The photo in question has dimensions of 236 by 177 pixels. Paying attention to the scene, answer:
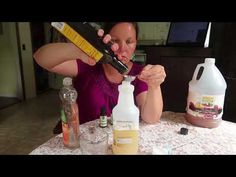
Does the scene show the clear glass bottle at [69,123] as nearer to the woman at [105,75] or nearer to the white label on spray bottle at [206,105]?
the woman at [105,75]

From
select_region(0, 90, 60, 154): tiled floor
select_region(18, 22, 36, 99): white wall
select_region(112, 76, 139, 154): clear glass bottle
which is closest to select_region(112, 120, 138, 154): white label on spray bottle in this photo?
select_region(112, 76, 139, 154): clear glass bottle

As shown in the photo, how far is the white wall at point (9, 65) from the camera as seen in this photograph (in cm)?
362

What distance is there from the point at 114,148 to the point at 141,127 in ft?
0.84

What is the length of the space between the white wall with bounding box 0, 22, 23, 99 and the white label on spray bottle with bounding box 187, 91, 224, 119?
343 cm

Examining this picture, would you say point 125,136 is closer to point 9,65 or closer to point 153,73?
point 153,73

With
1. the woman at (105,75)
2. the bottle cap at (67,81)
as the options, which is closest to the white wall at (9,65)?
the woman at (105,75)

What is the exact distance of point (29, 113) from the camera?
3.20 metres

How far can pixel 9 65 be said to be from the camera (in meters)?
3.78

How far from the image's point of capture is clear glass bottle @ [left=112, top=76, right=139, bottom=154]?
24.8 inches

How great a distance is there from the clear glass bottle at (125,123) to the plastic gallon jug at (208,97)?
301 mm

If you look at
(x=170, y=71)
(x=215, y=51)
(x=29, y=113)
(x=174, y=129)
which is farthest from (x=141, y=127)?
(x=29, y=113)
